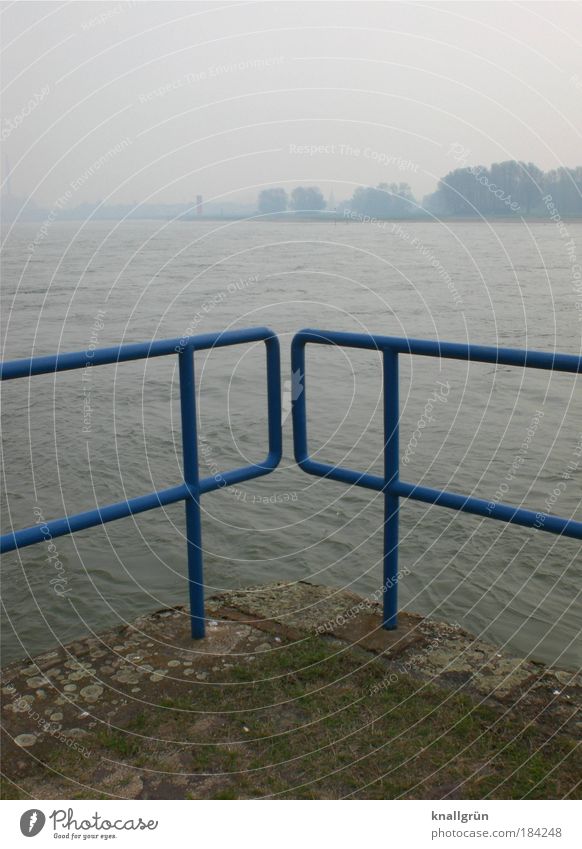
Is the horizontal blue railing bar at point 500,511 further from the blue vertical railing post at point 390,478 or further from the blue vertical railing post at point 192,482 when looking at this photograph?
the blue vertical railing post at point 192,482

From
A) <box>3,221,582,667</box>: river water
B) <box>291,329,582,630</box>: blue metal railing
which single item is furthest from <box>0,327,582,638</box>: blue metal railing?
<box>3,221,582,667</box>: river water

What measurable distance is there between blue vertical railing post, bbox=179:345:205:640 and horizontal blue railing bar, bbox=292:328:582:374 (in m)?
0.61

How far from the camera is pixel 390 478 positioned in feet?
12.7

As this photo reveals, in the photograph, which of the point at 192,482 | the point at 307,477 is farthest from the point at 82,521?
the point at 307,477

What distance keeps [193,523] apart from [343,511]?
3052mm

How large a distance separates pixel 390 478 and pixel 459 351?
0.65m

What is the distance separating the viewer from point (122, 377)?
12500 mm

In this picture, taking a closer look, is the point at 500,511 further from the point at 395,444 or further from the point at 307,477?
the point at 307,477

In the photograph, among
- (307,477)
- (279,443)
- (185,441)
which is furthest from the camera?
(307,477)

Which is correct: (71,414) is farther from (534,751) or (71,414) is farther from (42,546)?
(534,751)

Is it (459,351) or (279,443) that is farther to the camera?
(279,443)

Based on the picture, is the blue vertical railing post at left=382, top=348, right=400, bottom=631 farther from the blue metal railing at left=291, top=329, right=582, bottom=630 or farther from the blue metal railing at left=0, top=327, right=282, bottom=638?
the blue metal railing at left=0, top=327, right=282, bottom=638

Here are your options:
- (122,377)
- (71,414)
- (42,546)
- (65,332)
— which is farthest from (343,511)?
(65,332)

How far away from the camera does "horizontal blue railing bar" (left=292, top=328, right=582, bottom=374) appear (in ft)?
10.5
